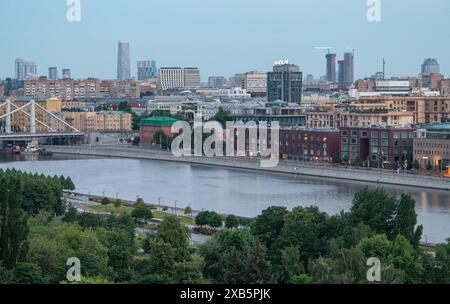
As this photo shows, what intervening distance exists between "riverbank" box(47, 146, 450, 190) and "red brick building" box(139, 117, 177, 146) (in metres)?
1.41

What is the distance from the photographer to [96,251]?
16.3 feet

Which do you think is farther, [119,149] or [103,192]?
[119,149]

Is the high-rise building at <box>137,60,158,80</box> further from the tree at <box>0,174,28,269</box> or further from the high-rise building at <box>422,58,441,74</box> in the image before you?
the tree at <box>0,174,28,269</box>

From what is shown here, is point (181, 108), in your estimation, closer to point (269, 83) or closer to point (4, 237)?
point (269, 83)

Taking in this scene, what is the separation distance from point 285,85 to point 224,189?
1392 cm

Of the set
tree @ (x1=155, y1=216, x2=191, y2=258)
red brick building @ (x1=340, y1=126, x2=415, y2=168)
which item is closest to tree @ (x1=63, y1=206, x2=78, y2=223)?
tree @ (x1=155, y1=216, x2=191, y2=258)

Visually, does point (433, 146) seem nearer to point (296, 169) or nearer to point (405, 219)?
point (296, 169)

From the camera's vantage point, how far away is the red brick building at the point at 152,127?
58.0ft

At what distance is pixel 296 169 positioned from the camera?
12109 mm

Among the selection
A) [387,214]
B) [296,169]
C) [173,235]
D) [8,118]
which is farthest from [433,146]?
[8,118]

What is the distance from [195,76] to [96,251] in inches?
1278

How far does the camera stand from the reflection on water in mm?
8405
